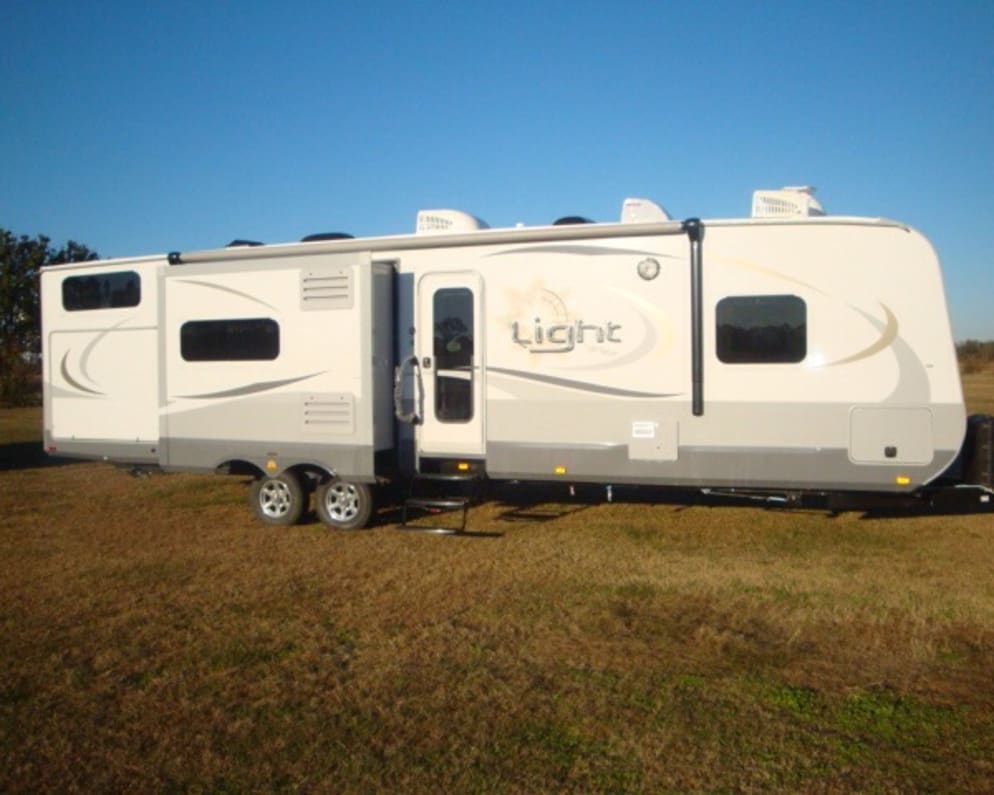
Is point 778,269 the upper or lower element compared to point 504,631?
upper

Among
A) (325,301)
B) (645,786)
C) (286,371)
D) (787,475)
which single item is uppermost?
(325,301)

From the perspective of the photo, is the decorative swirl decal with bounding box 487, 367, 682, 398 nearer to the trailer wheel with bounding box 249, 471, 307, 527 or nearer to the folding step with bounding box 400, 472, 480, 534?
the folding step with bounding box 400, 472, 480, 534

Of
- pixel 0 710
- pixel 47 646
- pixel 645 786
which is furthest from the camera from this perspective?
pixel 47 646

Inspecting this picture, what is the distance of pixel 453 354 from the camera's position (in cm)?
887

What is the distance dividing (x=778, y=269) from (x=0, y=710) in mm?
6759

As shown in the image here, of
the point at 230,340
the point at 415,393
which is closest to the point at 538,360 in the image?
the point at 415,393

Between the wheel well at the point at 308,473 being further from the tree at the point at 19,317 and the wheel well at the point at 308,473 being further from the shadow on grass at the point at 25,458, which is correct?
the tree at the point at 19,317

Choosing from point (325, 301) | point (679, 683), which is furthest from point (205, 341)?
point (679, 683)

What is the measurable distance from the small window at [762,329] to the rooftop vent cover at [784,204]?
862 mm

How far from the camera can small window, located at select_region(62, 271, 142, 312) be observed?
9938mm

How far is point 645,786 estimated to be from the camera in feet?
12.2

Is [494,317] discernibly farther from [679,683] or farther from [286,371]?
[679,683]

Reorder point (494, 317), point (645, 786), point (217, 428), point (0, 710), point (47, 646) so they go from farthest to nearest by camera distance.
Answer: point (217, 428), point (494, 317), point (47, 646), point (0, 710), point (645, 786)

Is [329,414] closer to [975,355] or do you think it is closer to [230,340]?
[230,340]
